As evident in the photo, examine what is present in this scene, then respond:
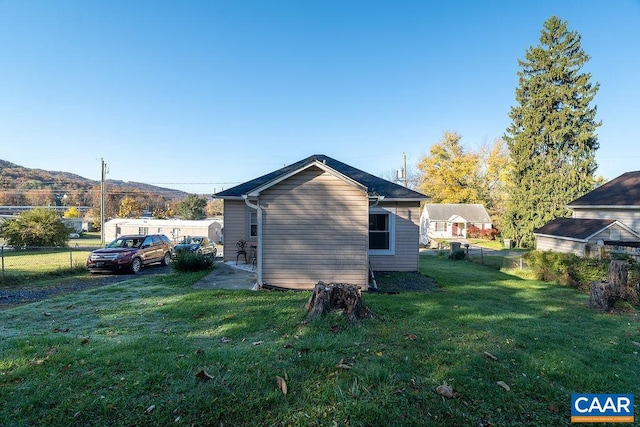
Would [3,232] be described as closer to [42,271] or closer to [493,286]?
[42,271]

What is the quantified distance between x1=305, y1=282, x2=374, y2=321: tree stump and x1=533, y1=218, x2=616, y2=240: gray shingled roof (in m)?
17.3

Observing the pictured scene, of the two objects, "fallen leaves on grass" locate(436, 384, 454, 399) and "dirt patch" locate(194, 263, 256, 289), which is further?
"dirt patch" locate(194, 263, 256, 289)

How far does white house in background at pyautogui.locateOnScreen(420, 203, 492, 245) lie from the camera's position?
4222 centimetres

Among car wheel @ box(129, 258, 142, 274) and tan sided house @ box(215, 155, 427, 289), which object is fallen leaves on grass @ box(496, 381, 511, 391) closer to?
tan sided house @ box(215, 155, 427, 289)

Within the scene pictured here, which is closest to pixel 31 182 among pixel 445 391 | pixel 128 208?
pixel 128 208

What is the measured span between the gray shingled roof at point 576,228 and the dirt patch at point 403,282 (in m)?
11.9

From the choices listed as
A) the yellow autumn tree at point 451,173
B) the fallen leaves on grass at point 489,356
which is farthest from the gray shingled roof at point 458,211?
the fallen leaves on grass at point 489,356

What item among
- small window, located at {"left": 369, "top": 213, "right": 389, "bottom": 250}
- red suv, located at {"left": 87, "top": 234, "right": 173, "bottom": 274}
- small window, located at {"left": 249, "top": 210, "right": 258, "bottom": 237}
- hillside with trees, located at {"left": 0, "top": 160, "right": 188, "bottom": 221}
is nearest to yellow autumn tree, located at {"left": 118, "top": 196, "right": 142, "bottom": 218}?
hillside with trees, located at {"left": 0, "top": 160, "right": 188, "bottom": 221}

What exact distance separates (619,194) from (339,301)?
24.2 metres

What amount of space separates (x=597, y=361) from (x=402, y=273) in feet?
25.3

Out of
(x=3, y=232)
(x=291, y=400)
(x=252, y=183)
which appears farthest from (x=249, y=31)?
(x=3, y=232)

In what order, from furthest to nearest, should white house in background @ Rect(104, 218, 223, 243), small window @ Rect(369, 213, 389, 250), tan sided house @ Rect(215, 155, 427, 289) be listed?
1. white house in background @ Rect(104, 218, 223, 243)
2. small window @ Rect(369, 213, 389, 250)
3. tan sided house @ Rect(215, 155, 427, 289)

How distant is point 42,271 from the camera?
1154cm

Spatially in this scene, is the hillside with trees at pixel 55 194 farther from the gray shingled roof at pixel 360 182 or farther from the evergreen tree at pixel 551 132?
the evergreen tree at pixel 551 132
